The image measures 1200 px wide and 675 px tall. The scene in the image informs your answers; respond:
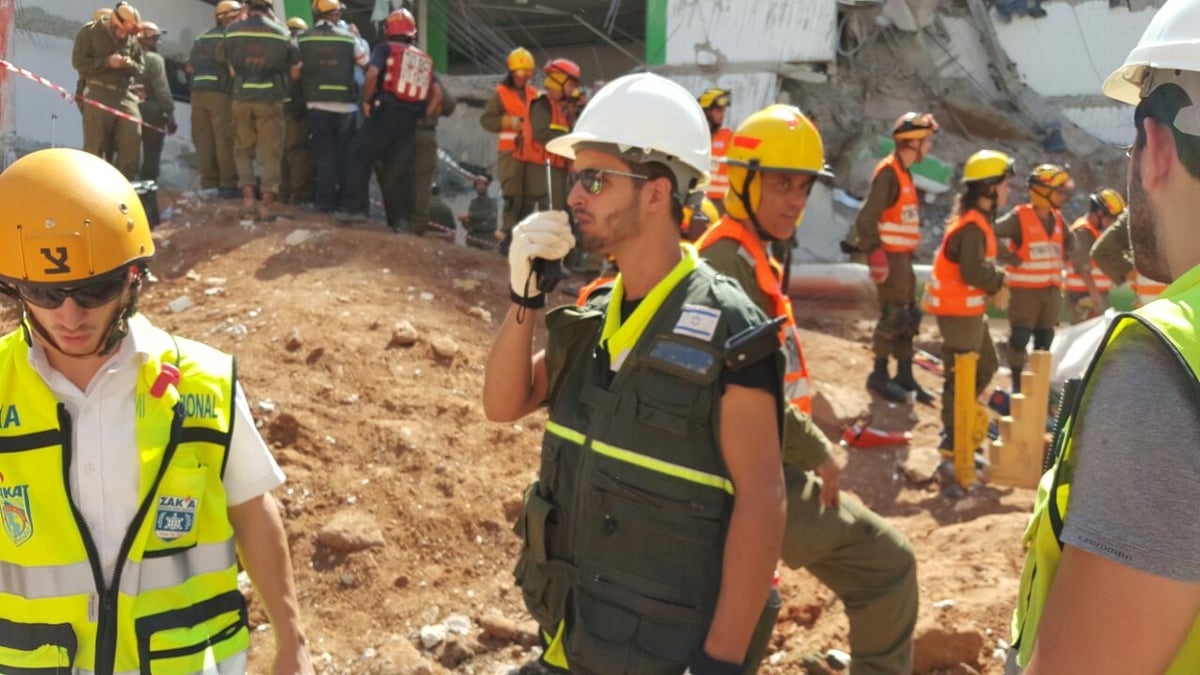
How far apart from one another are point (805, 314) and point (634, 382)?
931 cm

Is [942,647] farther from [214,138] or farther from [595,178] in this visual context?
[214,138]

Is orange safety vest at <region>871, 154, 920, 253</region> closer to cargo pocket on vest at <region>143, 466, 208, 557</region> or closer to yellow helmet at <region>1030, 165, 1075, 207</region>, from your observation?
yellow helmet at <region>1030, 165, 1075, 207</region>

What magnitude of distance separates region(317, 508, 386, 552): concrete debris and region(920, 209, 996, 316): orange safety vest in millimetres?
4049

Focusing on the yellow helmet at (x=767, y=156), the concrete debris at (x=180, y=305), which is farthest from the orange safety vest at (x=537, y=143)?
the yellow helmet at (x=767, y=156)

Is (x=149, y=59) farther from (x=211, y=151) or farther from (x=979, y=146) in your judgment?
(x=979, y=146)

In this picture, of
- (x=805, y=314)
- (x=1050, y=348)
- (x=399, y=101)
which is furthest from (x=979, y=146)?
(x=399, y=101)

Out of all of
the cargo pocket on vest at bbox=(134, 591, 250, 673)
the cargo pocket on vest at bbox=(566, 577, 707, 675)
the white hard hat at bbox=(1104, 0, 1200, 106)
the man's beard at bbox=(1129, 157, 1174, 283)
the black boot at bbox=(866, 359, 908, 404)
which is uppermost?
the white hard hat at bbox=(1104, 0, 1200, 106)

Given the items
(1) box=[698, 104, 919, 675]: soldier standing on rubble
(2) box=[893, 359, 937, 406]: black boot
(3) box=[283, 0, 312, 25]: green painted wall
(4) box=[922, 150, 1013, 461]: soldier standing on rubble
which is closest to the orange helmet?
(4) box=[922, 150, 1013, 461]: soldier standing on rubble

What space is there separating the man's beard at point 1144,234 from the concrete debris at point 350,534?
4.14 m

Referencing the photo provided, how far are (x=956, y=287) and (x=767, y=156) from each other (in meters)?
3.85

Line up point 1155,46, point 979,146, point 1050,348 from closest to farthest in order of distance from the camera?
point 1155,46 → point 1050,348 → point 979,146

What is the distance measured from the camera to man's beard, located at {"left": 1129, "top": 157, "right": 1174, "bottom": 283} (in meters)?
1.35

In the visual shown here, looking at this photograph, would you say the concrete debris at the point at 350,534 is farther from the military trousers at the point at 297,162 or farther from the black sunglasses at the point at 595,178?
the military trousers at the point at 297,162

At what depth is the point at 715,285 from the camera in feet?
8.03
